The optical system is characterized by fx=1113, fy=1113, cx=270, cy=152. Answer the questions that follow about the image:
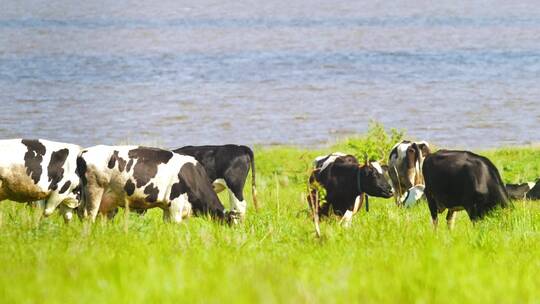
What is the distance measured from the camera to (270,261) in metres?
9.12

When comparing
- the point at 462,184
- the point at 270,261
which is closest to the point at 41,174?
the point at 462,184

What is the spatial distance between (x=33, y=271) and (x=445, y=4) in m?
125

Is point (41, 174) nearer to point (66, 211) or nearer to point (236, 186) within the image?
point (66, 211)

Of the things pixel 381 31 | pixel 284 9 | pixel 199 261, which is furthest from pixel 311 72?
pixel 284 9

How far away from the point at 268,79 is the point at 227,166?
3542 centimetres

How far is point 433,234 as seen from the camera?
1073 centimetres

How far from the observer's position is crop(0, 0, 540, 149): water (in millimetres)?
35281

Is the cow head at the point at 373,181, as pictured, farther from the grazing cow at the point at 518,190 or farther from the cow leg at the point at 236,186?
the grazing cow at the point at 518,190

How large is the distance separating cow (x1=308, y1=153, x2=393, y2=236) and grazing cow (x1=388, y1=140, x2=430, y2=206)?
219 centimetres

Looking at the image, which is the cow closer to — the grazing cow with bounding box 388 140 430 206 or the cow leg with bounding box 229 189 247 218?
the cow leg with bounding box 229 189 247 218

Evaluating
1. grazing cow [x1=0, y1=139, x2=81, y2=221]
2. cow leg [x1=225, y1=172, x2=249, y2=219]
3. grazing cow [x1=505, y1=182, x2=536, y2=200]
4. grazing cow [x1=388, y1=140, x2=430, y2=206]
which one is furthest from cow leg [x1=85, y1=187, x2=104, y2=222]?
grazing cow [x1=505, y1=182, x2=536, y2=200]

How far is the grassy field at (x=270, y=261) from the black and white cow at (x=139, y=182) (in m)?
0.79

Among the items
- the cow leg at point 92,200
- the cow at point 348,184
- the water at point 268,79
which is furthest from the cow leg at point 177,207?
the water at point 268,79

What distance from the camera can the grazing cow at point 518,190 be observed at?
18.5m
